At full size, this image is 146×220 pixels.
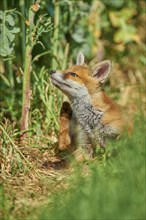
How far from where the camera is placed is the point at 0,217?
197 inches

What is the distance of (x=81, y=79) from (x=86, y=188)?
1994 mm

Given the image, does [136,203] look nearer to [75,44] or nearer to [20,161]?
[20,161]

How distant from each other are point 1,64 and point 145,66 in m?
2.35

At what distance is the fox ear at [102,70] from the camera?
263 inches

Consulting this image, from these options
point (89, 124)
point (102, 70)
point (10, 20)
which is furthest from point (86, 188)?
point (10, 20)

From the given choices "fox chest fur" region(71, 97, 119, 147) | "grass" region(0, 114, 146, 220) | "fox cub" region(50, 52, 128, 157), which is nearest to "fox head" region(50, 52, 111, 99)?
"fox cub" region(50, 52, 128, 157)

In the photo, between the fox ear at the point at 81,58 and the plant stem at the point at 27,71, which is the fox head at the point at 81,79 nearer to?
the fox ear at the point at 81,58

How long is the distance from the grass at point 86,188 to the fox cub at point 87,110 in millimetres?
304

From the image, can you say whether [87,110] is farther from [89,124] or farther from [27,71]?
[27,71]

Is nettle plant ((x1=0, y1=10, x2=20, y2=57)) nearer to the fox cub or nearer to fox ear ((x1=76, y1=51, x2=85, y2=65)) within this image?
the fox cub

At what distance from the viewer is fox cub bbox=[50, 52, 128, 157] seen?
648 centimetres

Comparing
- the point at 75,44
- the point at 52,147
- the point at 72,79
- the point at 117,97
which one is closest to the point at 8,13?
the point at 72,79

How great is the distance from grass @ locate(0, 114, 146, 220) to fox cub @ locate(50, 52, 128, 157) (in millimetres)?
304

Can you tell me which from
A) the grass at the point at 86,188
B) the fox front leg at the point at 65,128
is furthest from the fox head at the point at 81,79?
the grass at the point at 86,188
